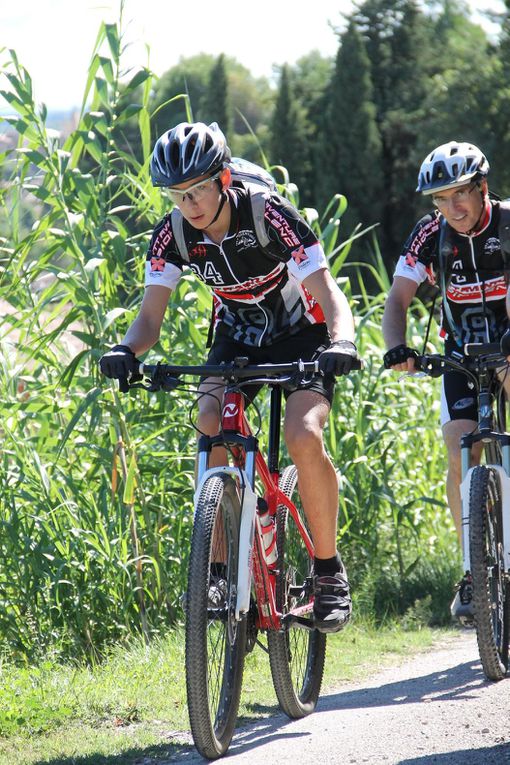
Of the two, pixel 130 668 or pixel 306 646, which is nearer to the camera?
pixel 306 646

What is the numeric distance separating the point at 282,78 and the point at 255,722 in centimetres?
4782

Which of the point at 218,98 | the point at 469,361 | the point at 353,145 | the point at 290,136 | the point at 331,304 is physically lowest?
the point at 469,361

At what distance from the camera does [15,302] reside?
20.1 ft

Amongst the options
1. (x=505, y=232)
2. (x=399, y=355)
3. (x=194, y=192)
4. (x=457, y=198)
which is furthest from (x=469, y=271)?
(x=194, y=192)

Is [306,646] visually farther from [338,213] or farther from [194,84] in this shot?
[194,84]

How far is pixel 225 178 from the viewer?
424 cm

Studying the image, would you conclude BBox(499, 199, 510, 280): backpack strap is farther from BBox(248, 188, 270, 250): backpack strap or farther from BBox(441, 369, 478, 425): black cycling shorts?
BBox(248, 188, 270, 250): backpack strap

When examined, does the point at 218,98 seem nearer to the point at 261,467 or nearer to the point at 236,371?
the point at 261,467

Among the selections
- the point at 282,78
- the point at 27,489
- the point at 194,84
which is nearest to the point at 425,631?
the point at 27,489

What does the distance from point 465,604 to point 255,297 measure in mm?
1549

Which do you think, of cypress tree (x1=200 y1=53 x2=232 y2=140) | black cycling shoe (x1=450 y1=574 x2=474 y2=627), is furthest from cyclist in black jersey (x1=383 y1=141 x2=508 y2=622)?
cypress tree (x1=200 y1=53 x2=232 y2=140)

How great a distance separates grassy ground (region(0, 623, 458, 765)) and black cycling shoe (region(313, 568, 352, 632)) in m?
0.52

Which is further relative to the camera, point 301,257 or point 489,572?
point 489,572

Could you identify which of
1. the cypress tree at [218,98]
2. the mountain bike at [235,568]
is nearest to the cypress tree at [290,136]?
the cypress tree at [218,98]
